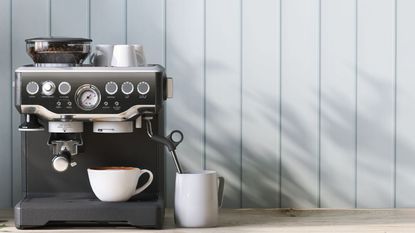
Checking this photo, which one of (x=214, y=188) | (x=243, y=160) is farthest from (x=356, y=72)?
(x=214, y=188)

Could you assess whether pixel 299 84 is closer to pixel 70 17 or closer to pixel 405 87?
pixel 405 87

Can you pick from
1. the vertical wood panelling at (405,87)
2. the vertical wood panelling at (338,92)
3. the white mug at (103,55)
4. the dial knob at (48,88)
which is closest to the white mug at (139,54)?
the white mug at (103,55)

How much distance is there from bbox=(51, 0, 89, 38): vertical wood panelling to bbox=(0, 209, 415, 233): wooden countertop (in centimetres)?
47

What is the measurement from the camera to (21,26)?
2.38 m

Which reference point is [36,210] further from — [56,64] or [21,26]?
[21,26]

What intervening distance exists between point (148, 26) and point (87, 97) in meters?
0.41

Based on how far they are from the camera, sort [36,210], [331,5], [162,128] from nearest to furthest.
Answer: [36,210] → [162,128] → [331,5]

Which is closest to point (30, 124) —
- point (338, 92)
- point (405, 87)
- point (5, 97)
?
point (5, 97)

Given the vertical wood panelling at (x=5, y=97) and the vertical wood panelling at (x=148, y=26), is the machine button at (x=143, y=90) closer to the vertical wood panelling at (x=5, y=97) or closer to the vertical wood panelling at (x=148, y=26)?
the vertical wood panelling at (x=148, y=26)

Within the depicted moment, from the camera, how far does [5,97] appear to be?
2393mm

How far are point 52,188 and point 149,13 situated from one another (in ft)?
1.72

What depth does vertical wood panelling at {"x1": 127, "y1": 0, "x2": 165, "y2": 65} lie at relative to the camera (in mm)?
2385

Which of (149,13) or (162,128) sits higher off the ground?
(149,13)

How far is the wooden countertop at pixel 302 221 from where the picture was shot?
2082 millimetres
